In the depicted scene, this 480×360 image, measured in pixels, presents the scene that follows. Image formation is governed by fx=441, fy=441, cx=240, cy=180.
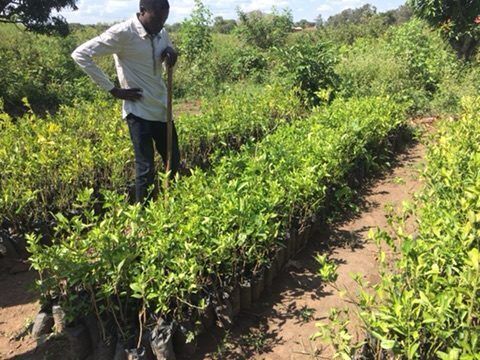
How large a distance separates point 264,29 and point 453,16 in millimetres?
6405

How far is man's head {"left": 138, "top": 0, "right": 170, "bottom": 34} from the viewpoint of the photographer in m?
3.46

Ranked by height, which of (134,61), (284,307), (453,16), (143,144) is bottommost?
(284,307)

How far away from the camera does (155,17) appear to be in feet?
11.5

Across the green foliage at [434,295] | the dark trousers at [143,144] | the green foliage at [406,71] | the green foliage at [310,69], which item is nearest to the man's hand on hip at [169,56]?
the dark trousers at [143,144]

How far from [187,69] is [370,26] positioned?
9.83 meters

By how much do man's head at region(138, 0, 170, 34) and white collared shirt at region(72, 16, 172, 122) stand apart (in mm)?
60

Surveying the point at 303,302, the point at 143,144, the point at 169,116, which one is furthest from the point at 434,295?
the point at 143,144

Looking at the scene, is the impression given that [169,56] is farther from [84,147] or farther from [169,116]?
[84,147]

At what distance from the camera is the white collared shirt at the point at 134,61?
3504 mm

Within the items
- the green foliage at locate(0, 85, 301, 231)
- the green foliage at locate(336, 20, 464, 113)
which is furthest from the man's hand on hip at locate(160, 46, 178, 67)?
the green foliage at locate(336, 20, 464, 113)

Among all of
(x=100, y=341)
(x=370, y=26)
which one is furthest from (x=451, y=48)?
(x=100, y=341)

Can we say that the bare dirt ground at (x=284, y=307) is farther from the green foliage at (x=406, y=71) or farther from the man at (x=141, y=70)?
the green foliage at (x=406, y=71)

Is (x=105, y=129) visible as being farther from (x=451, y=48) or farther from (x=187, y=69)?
(x=451, y=48)

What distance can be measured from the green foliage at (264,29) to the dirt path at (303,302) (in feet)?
35.1
